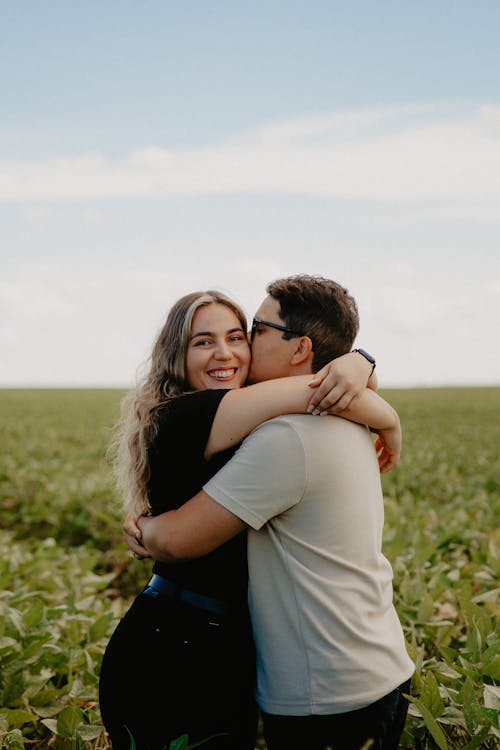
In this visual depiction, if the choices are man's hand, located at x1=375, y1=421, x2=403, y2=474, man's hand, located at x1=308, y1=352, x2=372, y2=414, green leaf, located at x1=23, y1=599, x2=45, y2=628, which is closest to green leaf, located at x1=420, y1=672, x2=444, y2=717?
man's hand, located at x1=375, y1=421, x2=403, y2=474

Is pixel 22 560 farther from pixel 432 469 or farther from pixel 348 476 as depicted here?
pixel 432 469

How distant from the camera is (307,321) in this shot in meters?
2.31

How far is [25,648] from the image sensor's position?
349cm

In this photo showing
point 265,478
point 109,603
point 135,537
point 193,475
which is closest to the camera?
point 265,478

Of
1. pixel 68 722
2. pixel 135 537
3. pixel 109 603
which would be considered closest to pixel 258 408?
pixel 135 537

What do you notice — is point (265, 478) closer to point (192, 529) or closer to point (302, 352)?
point (192, 529)

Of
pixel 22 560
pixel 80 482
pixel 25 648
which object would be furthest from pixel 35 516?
pixel 25 648

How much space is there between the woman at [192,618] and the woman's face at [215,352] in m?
0.24

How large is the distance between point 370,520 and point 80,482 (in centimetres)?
764

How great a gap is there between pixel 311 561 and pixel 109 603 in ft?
10.1

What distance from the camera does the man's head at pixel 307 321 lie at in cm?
230

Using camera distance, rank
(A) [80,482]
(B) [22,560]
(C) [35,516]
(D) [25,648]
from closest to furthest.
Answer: (D) [25,648] < (B) [22,560] < (C) [35,516] < (A) [80,482]

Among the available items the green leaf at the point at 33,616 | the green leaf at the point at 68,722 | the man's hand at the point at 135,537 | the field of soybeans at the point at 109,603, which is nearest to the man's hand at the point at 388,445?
the field of soybeans at the point at 109,603

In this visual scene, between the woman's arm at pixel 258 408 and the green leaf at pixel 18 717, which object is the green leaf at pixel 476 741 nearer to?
the woman's arm at pixel 258 408
